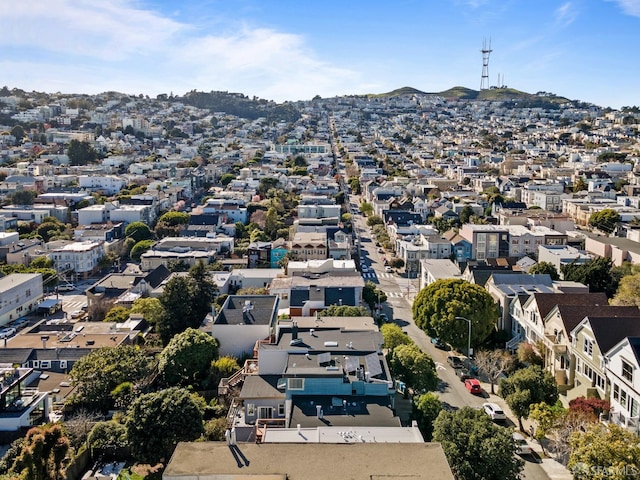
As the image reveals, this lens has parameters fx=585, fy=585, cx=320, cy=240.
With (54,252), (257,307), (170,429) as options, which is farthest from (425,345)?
(54,252)

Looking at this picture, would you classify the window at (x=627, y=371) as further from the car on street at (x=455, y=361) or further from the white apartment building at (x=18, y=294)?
the white apartment building at (x=18, y=294)

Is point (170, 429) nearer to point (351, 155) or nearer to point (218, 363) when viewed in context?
point (218, 363)

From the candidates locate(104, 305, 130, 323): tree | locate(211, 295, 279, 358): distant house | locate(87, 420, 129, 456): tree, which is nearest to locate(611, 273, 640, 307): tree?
locate(211, 295, 279, 358): distant house

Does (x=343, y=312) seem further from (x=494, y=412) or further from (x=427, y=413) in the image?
(x=427, y=413)

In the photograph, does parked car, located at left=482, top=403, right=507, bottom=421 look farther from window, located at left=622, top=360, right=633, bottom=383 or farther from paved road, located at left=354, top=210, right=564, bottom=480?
window, located at left=622, top=360, right=633, bottom=383

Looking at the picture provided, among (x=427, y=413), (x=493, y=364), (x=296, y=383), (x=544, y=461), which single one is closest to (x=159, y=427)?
(x=296, y=383)

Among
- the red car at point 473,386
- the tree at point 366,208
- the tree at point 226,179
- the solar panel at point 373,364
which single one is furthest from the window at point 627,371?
the tree at point 226,179
